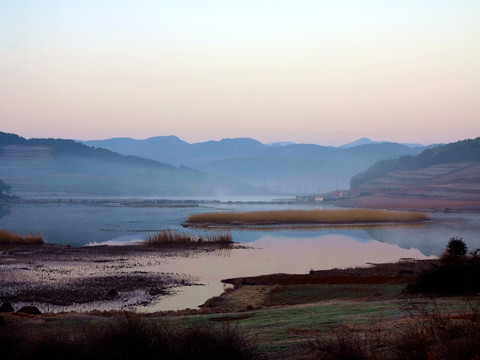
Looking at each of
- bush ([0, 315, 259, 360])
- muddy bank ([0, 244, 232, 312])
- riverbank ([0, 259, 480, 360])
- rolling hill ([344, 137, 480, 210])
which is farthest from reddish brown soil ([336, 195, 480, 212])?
bush ([0, 315, 259, 360])

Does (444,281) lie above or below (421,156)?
below

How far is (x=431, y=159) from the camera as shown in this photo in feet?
519

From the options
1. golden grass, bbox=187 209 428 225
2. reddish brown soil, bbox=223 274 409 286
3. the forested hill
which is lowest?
reddish brown soil, bbox=223 274 409 286

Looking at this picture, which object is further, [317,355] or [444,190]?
[444,190]

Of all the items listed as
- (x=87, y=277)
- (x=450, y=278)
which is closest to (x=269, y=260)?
(x=87, y=277)

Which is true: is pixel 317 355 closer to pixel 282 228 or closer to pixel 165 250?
pixel 165 250

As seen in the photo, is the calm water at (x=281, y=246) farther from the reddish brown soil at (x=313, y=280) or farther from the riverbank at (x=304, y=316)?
the riverbank at (x=304, y=316)

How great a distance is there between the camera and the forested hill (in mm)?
147500

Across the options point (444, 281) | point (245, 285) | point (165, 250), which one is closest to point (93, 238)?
point (165, 250)

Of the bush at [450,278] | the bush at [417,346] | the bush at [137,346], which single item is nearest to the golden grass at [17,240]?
the bush at [450,278]

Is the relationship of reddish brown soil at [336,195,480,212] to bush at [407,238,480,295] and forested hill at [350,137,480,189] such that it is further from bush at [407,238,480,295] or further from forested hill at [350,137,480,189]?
bush at [407,238,480,295]

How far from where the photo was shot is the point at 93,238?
48.0m

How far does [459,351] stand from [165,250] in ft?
107

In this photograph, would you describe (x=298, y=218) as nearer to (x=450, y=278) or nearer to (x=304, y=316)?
(x=450, y=278)
